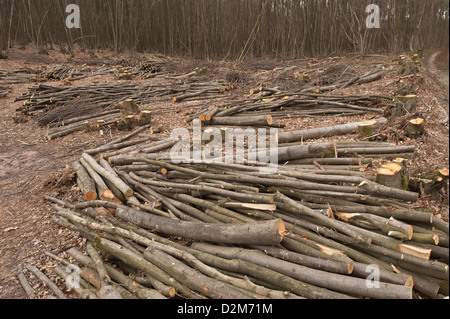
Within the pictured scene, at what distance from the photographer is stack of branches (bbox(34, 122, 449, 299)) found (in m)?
2.15

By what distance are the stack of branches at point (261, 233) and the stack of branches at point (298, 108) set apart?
192cm

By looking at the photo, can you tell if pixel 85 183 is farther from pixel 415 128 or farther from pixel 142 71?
pixel 142 71

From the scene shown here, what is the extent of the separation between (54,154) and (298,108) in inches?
159

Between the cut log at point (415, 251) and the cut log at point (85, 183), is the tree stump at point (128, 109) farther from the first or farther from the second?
the cut log at point (415, 251)

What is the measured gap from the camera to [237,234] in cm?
254

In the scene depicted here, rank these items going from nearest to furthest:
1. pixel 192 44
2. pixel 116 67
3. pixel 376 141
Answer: pixel 376 141, pixel 116 67, pixel 192 44

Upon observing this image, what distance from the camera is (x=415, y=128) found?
3.61m

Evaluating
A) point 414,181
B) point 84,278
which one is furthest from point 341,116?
point 84,278

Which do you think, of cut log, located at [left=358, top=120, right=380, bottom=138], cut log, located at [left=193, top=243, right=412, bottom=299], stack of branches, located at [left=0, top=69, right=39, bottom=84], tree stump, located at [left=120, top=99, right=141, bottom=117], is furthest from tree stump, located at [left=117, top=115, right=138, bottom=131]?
stack of branches, located at [left=0, top=69, right=39, bottom=84]

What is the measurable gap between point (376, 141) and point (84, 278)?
3.32 meters

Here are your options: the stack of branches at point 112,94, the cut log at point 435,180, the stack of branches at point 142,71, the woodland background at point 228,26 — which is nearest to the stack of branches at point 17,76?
the stack of branches at point 112,94

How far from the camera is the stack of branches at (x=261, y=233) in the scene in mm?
2148
